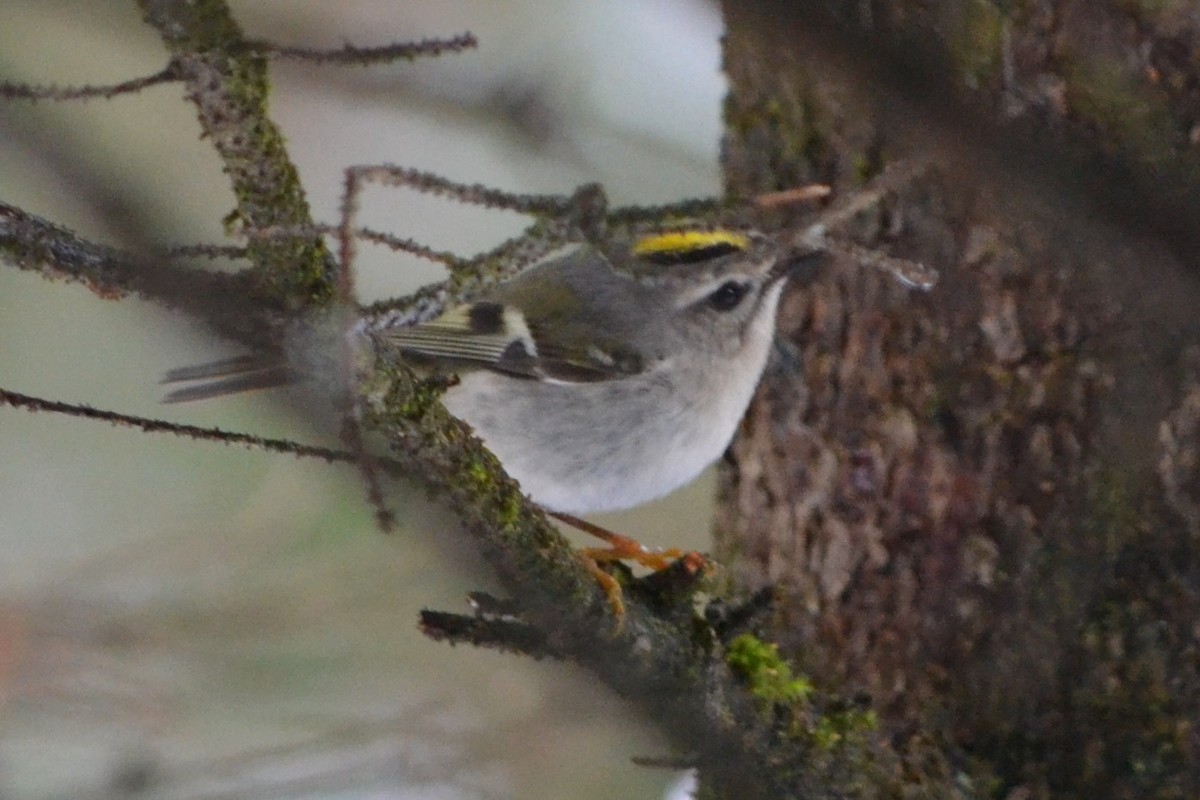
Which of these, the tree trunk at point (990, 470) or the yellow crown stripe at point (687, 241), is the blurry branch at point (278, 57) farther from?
the yellow crown stripe at point (687, 241)

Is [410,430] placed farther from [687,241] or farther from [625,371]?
[687,241]

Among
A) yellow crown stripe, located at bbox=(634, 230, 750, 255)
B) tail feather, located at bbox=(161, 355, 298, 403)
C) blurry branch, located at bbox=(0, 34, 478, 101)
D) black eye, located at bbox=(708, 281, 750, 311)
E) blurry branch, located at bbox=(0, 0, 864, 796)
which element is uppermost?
yellow crown stripe, located at bbox=(634, 230, 750, 255)

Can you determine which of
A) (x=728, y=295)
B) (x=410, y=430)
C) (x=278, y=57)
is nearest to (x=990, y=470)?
(x=728, y=295)

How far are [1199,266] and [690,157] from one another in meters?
3.06

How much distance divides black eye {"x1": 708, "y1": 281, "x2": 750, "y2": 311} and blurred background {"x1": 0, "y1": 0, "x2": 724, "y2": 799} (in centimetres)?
48

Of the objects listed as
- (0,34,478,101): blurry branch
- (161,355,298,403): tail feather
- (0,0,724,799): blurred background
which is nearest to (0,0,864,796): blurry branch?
(0,34,478,101): blurry branch

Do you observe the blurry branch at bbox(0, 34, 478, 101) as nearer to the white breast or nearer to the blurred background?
the blurred background

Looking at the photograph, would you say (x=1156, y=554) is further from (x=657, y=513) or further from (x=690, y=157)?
(x=657, y=513)

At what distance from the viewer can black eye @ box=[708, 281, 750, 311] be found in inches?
98.6

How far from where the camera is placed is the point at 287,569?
3.91 meters

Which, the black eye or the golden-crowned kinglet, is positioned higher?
the black eye

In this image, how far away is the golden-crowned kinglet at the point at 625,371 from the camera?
7.73 ft

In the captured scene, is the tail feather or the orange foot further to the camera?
the tail feather

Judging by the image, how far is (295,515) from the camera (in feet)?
13.2
